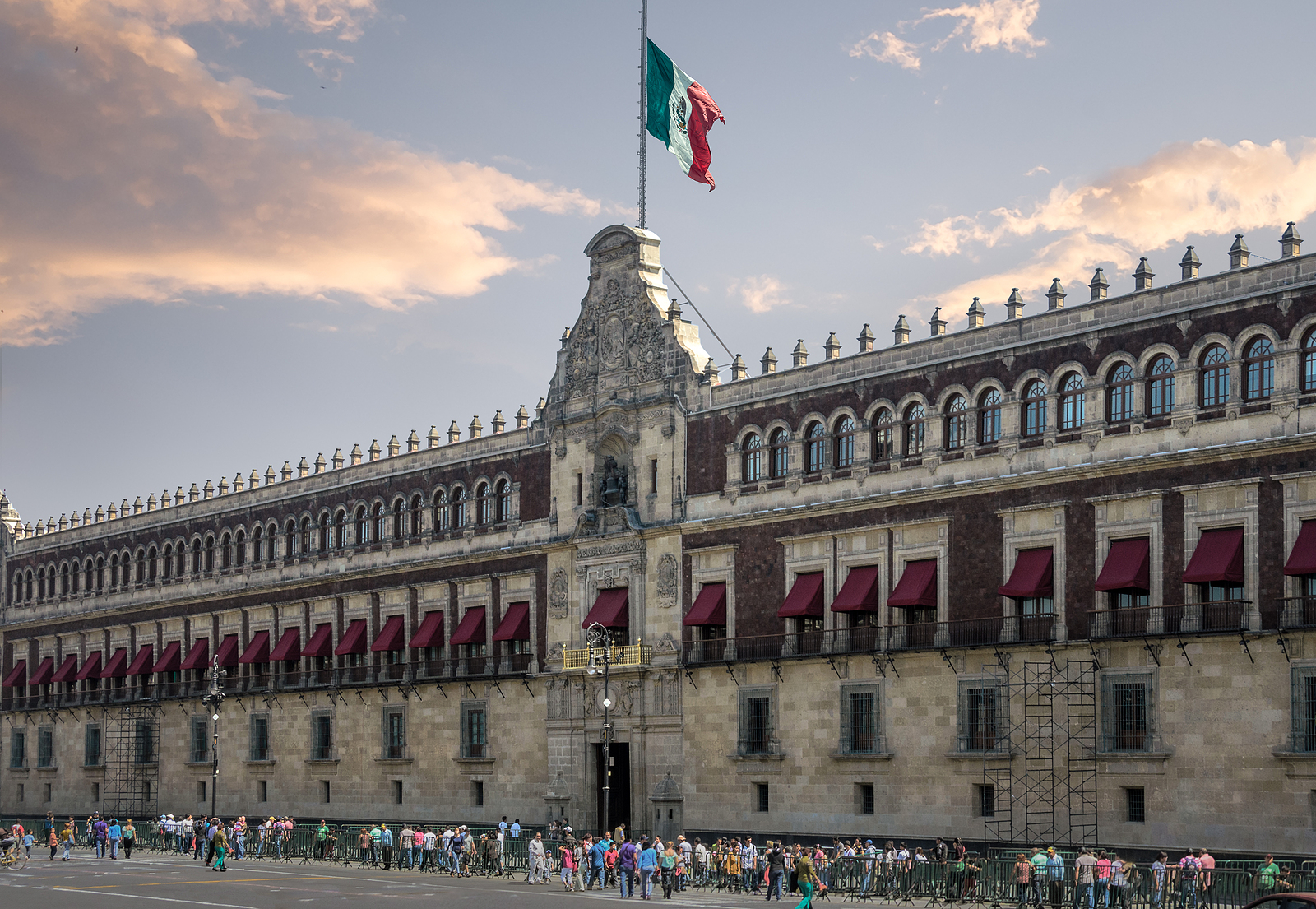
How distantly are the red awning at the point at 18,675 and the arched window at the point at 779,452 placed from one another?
195ft

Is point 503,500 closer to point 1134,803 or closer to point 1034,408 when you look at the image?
point 1034,408

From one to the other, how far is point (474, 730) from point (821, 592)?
19.4 m

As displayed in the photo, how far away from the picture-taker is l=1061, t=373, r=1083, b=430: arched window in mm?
47344

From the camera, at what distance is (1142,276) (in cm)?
4628

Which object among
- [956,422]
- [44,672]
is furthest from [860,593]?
[44,672]

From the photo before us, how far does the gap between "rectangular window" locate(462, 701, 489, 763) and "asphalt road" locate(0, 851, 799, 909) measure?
10000 mm

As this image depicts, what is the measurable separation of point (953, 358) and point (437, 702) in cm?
2868

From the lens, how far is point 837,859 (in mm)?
45000

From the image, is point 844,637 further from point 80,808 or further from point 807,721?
point 80,808

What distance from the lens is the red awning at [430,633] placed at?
68375 millimetres

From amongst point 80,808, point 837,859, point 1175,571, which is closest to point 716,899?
point 837,859

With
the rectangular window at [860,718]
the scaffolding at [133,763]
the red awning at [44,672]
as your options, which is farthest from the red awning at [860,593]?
the red awning at [44,672]

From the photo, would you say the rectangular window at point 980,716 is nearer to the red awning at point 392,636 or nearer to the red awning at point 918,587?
the red awning at point 918,587

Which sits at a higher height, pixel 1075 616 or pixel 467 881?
pixel 1075 616
